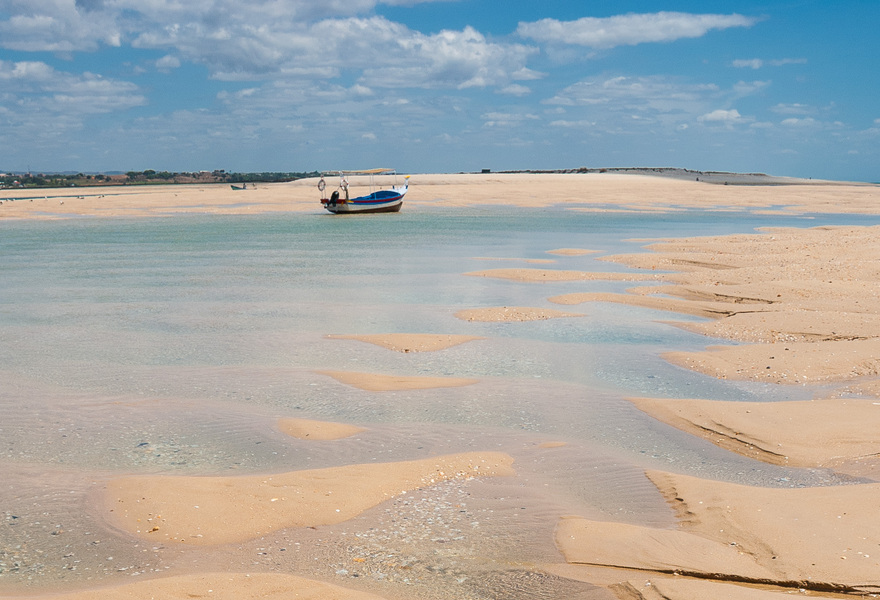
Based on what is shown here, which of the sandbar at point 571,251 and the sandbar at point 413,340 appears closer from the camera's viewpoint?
the sandbar at point 413,340

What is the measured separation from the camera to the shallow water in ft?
22.7

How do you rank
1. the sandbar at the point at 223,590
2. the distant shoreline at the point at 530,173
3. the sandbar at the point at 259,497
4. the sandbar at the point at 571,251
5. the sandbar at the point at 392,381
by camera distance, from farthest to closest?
the distant shoreline at the point at 530,173, the sandbar at the point at 571,251, the sandbar at the point at 392,381, the sandbar at the point at 259,497, the sandbar at the point at 223,590

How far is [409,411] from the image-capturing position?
37.0ft

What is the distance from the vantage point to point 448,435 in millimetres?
10227

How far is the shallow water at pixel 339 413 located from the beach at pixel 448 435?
0.16 feet

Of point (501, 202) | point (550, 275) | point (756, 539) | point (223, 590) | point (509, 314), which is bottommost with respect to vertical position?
point (223, 590)

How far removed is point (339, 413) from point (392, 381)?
1.75 metres

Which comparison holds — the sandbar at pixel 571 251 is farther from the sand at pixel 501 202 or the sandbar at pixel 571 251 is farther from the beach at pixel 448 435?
the sand at pixel 501 202

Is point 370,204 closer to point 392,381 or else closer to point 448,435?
point 392,381

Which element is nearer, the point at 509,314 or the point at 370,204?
the point at 509,314

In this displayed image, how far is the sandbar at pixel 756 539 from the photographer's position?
6293 millimetres

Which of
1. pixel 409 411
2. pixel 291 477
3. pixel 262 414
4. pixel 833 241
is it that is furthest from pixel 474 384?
pixel 833 241

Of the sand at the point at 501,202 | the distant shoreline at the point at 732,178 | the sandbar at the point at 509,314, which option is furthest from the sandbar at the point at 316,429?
the distant shoreline at the point at 732,178

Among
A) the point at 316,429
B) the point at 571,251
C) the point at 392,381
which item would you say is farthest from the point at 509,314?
the point at 571,251
